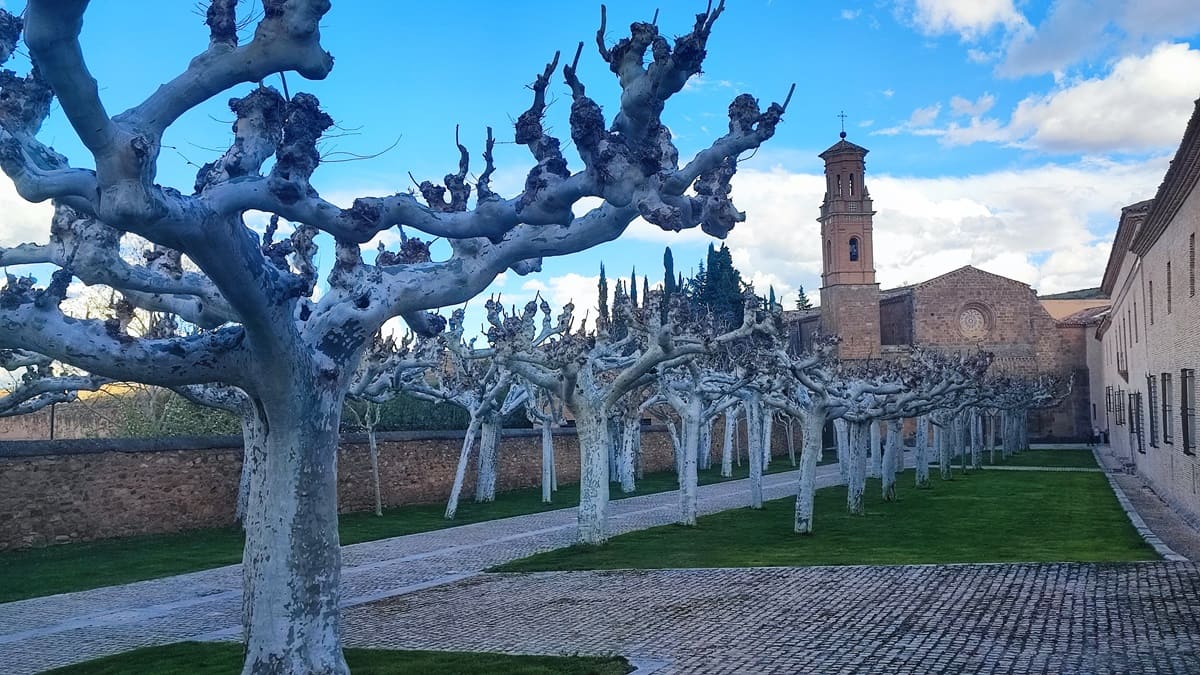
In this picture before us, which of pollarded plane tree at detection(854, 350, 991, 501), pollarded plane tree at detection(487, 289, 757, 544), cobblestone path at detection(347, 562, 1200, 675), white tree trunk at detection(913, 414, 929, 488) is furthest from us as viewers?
white tree trunk at detection(913, 414, 929, 488)

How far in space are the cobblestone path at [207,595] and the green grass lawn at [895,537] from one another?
1357 mm

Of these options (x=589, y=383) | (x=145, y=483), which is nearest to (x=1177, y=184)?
(x=589, y=383)

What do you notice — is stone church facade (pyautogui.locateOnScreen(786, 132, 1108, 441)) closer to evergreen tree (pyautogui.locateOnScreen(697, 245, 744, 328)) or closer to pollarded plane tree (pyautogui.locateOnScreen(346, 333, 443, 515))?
evergreen tree (pyautogui.locateOnScreen(697, 245, 744, 328))

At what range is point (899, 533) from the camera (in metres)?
18.7

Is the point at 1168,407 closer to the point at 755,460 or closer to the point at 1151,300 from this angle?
the point at 1151,300

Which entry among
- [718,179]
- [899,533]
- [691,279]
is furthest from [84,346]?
[691,279]

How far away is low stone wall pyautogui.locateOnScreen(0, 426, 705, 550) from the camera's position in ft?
59.8

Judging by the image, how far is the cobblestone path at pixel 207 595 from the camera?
10.8m

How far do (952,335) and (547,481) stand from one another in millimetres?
41877

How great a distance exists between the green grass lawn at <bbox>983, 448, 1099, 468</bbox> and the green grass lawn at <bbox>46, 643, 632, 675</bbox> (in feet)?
120

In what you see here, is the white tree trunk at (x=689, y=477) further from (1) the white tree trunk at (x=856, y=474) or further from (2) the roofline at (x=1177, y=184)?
(2) the roofline at (x=1177, y=184)

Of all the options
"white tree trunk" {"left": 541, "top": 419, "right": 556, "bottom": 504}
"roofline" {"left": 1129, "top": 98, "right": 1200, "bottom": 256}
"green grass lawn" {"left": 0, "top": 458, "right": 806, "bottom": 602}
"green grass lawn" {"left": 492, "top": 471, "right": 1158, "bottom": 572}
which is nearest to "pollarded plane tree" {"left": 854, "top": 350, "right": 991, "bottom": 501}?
"green grass lawn" {"left": 492, "top": 471, "right": 1158, "bottom": 572}

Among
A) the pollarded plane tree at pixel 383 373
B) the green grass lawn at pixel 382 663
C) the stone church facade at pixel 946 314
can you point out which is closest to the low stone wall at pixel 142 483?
the pollarded plane tree at pixel 383 373

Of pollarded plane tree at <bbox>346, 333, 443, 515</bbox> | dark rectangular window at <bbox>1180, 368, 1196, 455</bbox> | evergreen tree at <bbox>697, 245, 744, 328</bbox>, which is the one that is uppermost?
evergreen tree at <bbox>697, 245, 744, 328</bbox>
